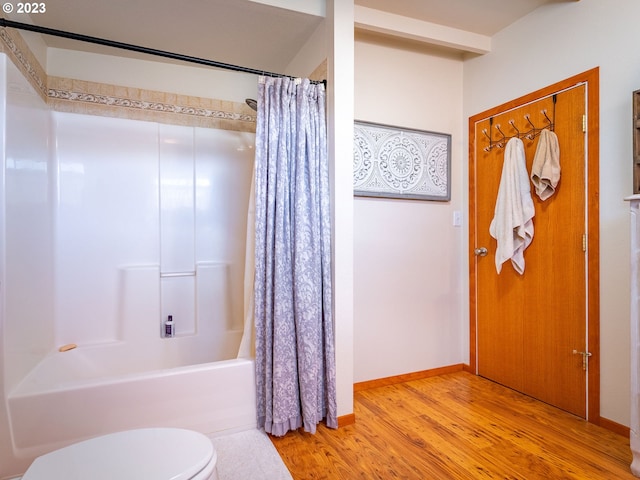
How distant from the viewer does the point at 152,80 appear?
2510 millimetres

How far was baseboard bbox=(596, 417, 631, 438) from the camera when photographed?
5.99 feet

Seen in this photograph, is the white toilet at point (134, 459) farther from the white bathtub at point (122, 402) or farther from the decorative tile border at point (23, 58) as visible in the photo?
the decorative tile border at point (23, 58)

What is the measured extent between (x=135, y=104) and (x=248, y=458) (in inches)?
93.4

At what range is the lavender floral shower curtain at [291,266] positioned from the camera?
1848 mm

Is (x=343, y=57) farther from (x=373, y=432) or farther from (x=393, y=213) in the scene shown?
→ (x=373, y=432)

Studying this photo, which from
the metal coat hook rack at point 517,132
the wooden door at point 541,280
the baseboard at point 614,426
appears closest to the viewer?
the baseboard at point 614,426

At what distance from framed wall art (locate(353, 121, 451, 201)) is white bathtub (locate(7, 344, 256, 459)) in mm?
1481

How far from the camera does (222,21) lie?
208 cm

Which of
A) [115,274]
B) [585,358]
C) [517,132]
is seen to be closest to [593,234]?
[585,358]

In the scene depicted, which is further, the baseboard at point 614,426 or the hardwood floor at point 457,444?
the baseboard at point 614,426

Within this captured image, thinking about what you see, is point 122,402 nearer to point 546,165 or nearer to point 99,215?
point 99,215

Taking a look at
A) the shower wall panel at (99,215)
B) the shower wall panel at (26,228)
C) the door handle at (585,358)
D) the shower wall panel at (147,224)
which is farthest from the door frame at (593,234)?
the shower wall panel at (26,228)

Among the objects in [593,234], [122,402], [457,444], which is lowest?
[457,444]

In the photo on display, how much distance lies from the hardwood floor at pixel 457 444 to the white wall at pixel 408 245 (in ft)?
1.37
